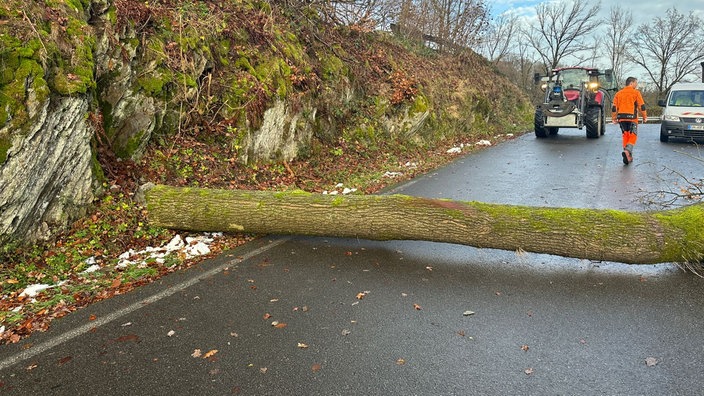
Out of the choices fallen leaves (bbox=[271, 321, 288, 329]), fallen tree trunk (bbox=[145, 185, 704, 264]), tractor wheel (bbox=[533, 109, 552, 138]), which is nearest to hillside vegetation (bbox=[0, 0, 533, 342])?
fallen tree trunk (bbox=[145, 185, 704, 264])

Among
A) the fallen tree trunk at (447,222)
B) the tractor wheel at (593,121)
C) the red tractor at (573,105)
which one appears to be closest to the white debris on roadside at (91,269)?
the fallen tree trunk at (447,222)

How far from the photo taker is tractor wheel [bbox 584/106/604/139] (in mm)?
16234

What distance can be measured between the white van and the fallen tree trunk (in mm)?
12697

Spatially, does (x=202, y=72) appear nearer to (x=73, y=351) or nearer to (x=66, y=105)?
(x=66, y=105)

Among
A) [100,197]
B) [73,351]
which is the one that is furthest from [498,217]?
[100,197]

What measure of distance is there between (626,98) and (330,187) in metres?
8.40

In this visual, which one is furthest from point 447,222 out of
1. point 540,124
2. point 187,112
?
point 540,124

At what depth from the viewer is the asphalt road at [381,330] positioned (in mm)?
3102

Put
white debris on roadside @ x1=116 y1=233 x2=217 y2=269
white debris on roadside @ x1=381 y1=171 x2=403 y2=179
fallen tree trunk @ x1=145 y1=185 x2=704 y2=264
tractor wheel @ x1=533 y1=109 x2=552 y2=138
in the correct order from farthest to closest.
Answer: tractor wheel @ x1=533 y1=109 x2=552 y2=138
white debris on roadside @ x1=381 y1=171 x2=403 y2=179
white debris on roadside @ x1=116 y1=233 x2=217 y2=269
fallen tree trunk @ x1=145 y1=185 x2=704 y2=264

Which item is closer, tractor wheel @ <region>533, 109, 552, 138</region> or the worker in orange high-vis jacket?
the worker in orange high-vis jacket

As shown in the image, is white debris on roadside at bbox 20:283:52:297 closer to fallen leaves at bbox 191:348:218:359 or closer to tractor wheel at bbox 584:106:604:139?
fallen leaves at bbox 191:348:218:359

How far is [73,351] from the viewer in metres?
3.52

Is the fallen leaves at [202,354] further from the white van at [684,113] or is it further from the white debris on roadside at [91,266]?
the white van at [684,113]

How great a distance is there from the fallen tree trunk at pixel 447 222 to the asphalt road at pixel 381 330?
0.29 m
